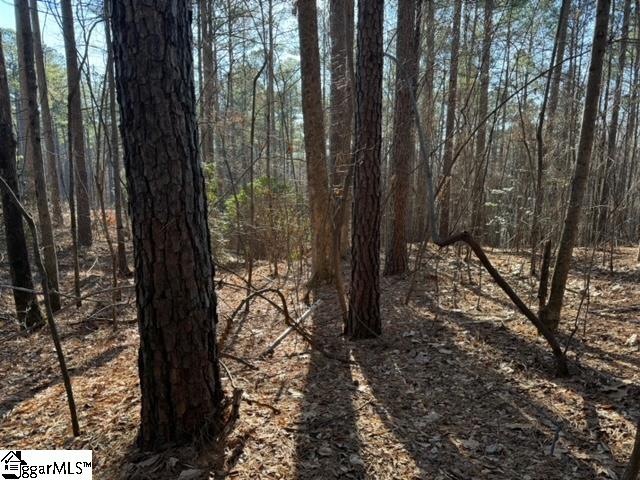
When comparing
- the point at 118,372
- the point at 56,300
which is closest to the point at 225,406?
the point at 118,372

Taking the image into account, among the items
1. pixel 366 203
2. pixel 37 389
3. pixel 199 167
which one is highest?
pixel 199 167

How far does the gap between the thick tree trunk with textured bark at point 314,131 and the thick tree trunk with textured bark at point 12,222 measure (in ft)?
12.3

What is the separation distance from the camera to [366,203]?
159 inches

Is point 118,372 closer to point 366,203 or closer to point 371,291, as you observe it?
point 371,291

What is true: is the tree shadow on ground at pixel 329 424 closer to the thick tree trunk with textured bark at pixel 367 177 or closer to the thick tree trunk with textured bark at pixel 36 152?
the thick tree trunk with textured bark at pixel 367 177

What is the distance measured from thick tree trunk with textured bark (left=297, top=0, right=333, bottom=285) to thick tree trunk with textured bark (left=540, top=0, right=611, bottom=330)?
3.20 m

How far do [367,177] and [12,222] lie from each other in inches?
174

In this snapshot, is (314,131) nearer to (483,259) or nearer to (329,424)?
(483,259)

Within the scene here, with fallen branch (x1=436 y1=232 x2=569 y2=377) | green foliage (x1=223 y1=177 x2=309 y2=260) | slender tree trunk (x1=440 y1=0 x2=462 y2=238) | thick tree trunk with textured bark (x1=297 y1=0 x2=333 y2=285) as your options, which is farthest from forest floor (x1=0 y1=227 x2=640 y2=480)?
green foliage (x1=223 y1=177 x2=309 y2=260)

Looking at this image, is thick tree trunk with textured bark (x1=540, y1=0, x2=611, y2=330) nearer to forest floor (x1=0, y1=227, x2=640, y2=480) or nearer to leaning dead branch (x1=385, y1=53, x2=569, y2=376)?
forest floor (x1=0, y1=227, x2=640, y2=480)

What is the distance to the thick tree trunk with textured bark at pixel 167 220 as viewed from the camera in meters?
2.02

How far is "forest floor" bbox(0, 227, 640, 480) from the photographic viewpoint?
2338 mm

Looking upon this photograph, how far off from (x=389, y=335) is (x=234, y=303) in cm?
278

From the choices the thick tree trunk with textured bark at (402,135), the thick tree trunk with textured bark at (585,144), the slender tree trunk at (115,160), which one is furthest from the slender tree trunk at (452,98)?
the slender tree trunk at (115,160)
